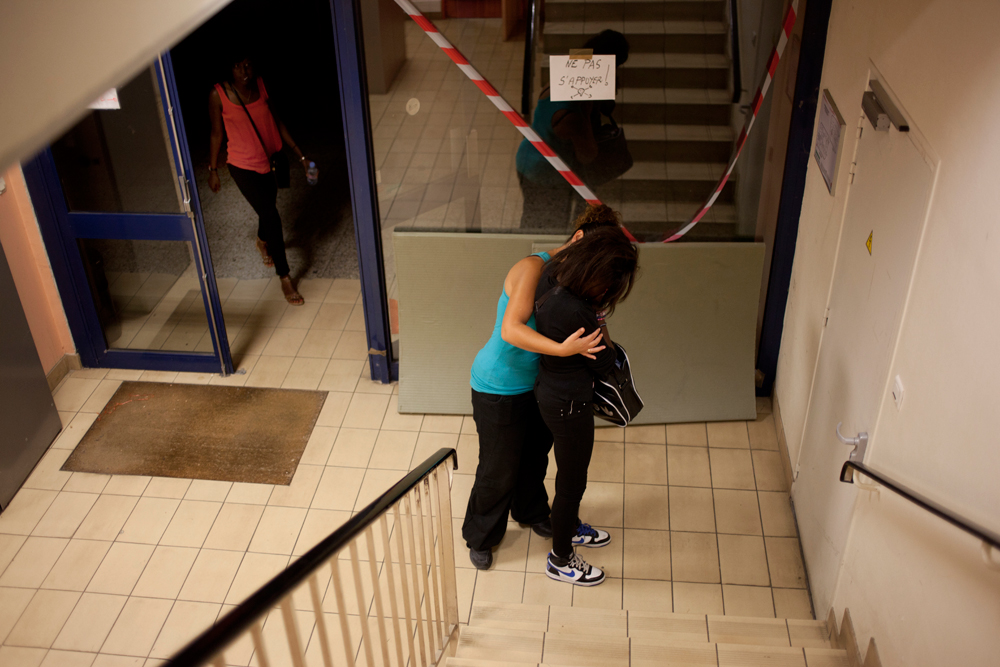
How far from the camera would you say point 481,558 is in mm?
3705

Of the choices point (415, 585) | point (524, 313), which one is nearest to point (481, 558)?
point (415, 585)

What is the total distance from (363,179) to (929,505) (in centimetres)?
321

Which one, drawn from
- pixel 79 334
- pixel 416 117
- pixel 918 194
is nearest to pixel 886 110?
pixel 918 194

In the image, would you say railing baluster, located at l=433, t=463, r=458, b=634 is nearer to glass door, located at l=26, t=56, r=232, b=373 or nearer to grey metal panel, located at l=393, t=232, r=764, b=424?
grey metal panel, located at l=393, t=232, r=764, b=424

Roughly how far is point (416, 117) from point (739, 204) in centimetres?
182

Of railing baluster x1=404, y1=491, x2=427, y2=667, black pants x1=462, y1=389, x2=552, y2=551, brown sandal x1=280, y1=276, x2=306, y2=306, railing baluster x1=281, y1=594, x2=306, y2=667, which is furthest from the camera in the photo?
brown sandal x1=280, y1=276, x2=306, y2=306

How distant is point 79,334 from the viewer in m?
5.00

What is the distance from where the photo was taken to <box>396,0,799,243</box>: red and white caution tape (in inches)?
154

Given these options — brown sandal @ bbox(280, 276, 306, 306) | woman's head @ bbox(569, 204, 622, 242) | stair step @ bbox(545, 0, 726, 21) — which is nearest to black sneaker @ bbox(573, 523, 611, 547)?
woman's head @ bbox(569, 204, 622, 242)

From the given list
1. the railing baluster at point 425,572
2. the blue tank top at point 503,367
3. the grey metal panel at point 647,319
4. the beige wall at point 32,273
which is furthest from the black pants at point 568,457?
the beige wall at point 32,273

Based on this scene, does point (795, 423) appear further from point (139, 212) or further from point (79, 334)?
point (79, 334)

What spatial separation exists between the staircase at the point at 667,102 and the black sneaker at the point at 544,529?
5.57 ft

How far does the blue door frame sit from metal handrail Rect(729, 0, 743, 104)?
1861mm

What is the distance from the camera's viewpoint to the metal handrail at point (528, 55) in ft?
12.8
